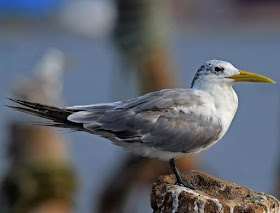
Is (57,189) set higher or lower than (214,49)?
lower

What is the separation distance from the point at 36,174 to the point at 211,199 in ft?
15.9

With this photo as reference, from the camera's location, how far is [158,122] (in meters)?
5.19

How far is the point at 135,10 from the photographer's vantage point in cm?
1006

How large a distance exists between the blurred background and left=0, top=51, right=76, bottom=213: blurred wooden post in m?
0.01

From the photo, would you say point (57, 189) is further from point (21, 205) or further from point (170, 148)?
point (170, 148)

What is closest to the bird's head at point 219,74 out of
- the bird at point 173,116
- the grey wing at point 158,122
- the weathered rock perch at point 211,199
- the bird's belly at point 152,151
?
the bird at point 173,116

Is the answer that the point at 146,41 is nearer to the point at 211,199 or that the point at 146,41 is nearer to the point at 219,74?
the point at 219,74

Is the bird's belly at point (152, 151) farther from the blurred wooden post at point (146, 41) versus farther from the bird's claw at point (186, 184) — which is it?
the blurred wooden post at point (146, 41)

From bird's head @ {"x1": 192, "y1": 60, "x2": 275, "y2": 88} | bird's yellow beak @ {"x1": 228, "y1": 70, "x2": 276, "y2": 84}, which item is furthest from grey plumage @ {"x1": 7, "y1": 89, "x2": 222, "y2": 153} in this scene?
bird's yellow beak @ {"x1": 228, "y1": 70, "x2": 276, "y2": 84}

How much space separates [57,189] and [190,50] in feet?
51.4

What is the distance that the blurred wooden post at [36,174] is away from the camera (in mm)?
8984

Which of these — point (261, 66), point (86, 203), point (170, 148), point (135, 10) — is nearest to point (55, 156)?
point (135, 10)

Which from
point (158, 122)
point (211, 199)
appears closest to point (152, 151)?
point (158, 122)

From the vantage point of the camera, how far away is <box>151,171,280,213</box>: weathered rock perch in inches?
172
